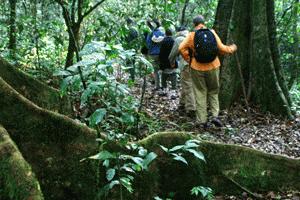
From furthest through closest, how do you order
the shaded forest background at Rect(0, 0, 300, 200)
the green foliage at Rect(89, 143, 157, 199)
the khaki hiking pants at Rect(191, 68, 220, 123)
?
the khaki hiking pants at Rect(191, 68, 220, 123) < the shaded forest background at Rect(0, 0, 300, 200) < the green foliage at Rect(89, 143, 157, 199)

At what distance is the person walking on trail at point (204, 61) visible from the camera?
8.62 meters

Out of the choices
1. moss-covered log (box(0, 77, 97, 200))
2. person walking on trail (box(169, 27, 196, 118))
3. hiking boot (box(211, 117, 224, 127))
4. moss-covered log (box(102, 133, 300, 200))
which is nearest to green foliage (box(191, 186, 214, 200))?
moss-covered log (box(102, 133, 300, 200))

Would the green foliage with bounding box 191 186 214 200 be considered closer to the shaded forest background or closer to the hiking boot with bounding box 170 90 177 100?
the shaded forest background

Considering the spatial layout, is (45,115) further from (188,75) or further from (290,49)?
(290,49)

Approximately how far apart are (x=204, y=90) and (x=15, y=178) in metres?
6.43

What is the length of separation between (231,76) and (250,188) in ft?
17.9

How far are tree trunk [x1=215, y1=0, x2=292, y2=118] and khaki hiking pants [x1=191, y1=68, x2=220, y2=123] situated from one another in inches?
32.5

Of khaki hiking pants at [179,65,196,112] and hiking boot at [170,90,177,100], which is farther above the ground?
khaki hiking pants at [179,65,196,112]

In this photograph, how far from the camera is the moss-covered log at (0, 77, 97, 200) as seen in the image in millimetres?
3965

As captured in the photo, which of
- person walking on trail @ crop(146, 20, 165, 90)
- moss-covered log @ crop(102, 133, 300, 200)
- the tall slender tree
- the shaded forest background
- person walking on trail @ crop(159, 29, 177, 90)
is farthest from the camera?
person walking on trail @ crop(146, 20, 165, 90)

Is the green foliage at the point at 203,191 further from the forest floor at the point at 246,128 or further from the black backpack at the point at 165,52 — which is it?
the black backpack at the point at 165,52

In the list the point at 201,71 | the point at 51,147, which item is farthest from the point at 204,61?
the point at 51,147

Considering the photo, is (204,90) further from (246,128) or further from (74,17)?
(74,17)

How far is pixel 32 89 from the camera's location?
5941mm
